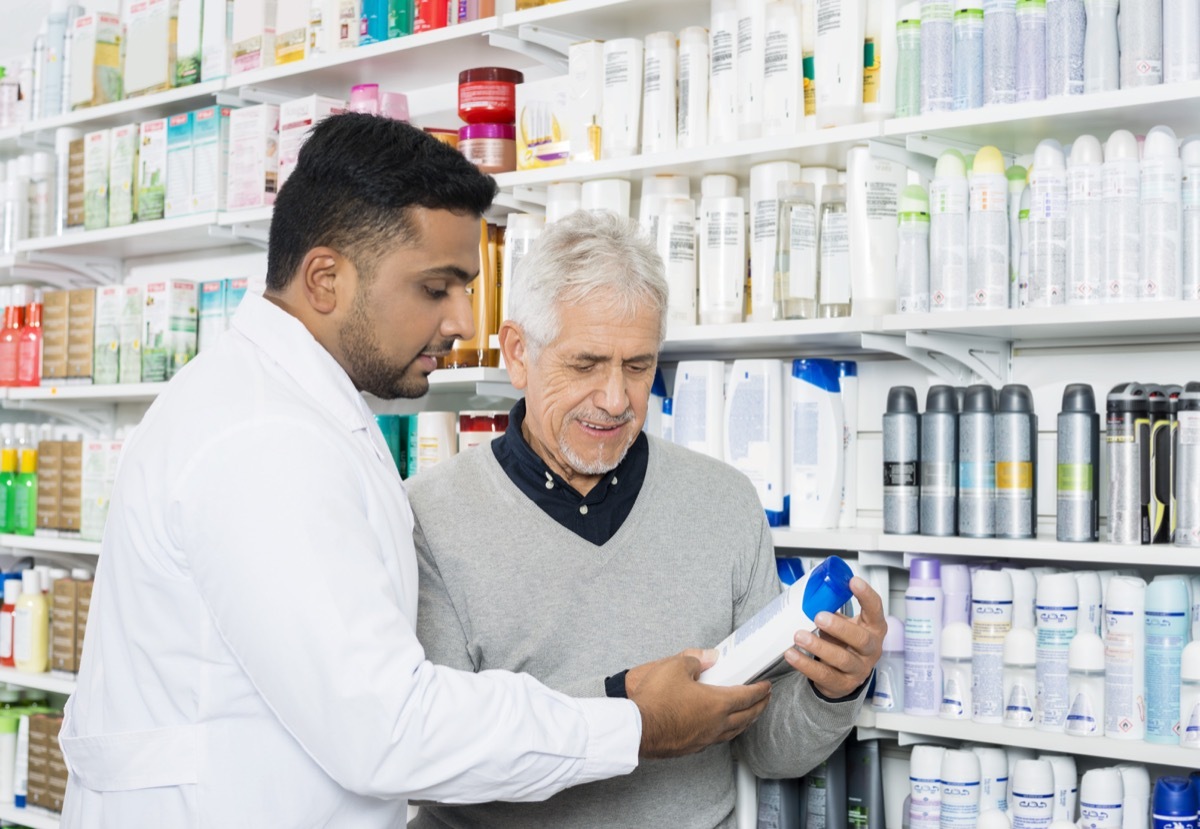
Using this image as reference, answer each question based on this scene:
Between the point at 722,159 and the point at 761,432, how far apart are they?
0.50 m

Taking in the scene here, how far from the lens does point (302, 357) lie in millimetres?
1357

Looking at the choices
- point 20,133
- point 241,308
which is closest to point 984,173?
point 241,308

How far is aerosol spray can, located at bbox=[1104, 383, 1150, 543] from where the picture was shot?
6.24 feet

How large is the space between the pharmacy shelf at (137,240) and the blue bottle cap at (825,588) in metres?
2.16

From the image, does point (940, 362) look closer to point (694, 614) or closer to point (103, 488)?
point (694, 614)

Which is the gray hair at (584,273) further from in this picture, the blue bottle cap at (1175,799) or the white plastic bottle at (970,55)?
the blue bottle cap at (1175,799)

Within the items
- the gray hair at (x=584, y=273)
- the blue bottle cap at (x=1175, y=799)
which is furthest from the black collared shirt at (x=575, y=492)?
the blue bottle cap at (x=1175, y=799)

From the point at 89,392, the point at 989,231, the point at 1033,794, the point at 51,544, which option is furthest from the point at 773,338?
the point at 51,544

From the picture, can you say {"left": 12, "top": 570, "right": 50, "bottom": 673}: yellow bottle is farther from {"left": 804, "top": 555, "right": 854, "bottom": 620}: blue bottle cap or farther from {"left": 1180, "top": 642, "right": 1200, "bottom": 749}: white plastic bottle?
{"left": 1180, "top": 642, "right": 1200, "bottom": 749}: white plastic bottle

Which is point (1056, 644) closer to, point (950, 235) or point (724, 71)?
point (950, 235)

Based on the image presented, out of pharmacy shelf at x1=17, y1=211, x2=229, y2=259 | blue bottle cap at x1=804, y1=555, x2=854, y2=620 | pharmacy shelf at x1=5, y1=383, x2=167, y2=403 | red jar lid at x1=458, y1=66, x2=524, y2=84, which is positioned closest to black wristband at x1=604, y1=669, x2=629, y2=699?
blue bottle cap at x1=804, y1=555, x2=854, y2=620

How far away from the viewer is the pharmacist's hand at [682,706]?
140 cm

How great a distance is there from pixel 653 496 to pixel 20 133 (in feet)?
9.23

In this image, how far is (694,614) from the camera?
1801 millimetres
